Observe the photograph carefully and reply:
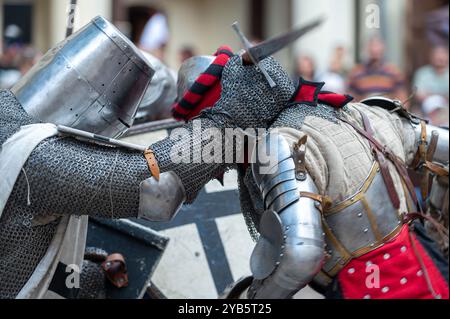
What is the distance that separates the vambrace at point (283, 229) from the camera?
3.46 m

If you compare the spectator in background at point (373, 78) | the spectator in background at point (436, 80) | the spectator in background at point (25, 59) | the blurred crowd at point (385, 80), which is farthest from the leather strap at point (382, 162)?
the spectator in background at point (25, 59)

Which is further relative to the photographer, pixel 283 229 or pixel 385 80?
pixel 385 80

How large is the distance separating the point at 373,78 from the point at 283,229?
221 inches

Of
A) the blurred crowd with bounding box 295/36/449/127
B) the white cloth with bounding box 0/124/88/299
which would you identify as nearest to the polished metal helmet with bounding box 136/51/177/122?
the white cloth with bounding box 0/124/88/299

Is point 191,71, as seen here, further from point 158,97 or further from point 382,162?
point 158,97

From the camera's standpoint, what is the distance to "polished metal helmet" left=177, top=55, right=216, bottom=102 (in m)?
4.13

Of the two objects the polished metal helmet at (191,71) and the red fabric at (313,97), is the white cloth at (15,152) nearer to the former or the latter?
the polished metal helmet at (191,71)

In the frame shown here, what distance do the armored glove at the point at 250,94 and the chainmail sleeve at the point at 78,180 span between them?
391 mm

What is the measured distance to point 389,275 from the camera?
3.78 meters

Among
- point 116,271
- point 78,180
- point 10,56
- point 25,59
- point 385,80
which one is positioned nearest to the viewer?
point 78,180

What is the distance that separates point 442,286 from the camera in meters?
3.89

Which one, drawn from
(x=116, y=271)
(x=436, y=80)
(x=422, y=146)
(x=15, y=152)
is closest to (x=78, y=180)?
(x=15, y=152)

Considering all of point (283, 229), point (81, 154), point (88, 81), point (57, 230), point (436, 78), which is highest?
point (88, 81)

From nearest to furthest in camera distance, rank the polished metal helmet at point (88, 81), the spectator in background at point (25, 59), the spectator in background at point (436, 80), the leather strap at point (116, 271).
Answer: the polished metal helmet at point (88, 81), the leather strap at point (116, 271), the spectator in background at point (436, 80), the spectator in background at point (25, 59)
